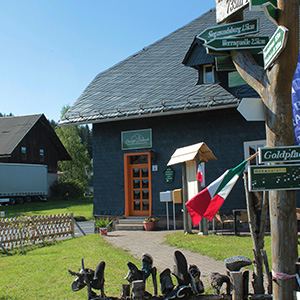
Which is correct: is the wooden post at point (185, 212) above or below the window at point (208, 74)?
below

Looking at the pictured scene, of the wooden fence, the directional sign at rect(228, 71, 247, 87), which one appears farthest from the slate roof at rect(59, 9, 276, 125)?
the wooden fence

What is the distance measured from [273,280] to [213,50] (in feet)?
9.26

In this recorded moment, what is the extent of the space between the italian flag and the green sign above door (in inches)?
376

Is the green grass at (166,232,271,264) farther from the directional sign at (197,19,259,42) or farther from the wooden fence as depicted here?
the directional sign at (197,19,259,42)

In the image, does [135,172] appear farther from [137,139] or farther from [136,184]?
[137,139]

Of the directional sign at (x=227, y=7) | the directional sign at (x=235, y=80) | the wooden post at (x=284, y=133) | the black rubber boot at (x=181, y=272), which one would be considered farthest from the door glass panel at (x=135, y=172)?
the wooden post at (x=284, y=133)

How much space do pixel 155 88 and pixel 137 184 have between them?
3707 mm

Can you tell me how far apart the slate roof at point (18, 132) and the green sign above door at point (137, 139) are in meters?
25.2

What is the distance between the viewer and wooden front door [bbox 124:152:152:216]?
1504 centimetres

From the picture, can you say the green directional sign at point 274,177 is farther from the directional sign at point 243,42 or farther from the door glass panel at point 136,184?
the door glass panel at point 136,184

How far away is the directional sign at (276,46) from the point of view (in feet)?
13.2

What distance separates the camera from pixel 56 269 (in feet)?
25.5

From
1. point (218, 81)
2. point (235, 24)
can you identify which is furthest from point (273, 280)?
point (218, 81)

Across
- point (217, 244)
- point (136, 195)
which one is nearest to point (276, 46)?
point (217, 244)
